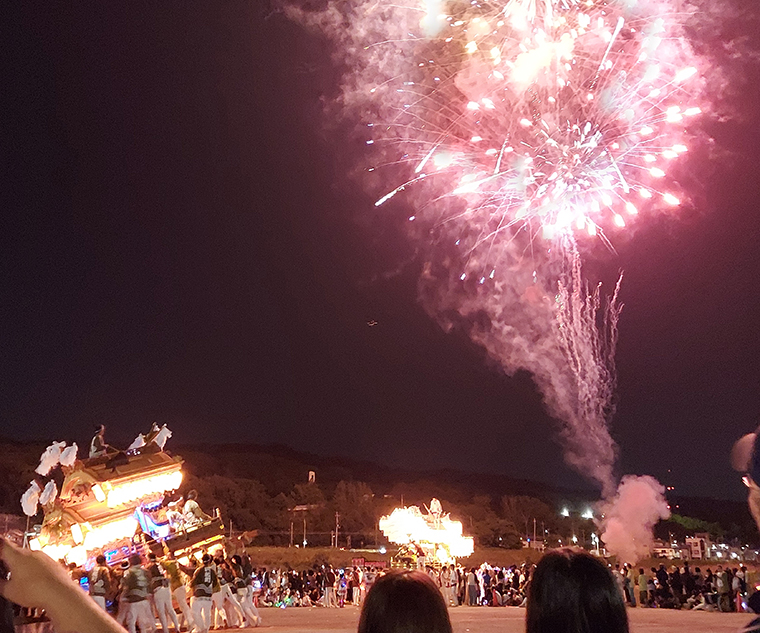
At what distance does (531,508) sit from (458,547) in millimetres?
67060

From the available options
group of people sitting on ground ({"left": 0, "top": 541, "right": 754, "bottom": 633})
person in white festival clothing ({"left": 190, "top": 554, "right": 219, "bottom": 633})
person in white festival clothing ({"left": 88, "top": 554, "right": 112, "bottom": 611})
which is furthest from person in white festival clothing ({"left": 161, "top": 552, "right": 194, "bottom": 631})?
group of people sitting on ground ({"left": 0, "top": 541, "right": 754, "bottom": 633})

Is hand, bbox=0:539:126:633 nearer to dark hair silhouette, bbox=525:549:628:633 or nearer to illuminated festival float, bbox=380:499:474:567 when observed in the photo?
dark hair silhouette, bbox=525:549:628:633

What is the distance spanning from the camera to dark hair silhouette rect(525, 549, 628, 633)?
2.72 m

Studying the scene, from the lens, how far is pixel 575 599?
2752 mm

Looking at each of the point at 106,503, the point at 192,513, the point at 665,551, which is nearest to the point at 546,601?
the point at 106,503

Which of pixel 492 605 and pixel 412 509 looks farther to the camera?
pixel 412 509

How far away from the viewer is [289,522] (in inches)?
3155

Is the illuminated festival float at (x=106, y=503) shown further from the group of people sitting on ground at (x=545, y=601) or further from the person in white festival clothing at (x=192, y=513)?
the group of people sitting on ground at (x=545, y=601)

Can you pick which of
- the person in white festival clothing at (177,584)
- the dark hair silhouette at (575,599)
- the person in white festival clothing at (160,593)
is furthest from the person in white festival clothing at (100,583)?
the dark hair silhouette at (575,599)

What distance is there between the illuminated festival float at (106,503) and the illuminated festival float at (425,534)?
18.3 metres

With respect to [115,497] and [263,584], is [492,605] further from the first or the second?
[115,497]

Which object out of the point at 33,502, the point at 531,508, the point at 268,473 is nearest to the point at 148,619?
the point at 33,502

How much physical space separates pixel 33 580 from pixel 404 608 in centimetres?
137

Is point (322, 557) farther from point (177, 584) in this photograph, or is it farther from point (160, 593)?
point (160, 593)
